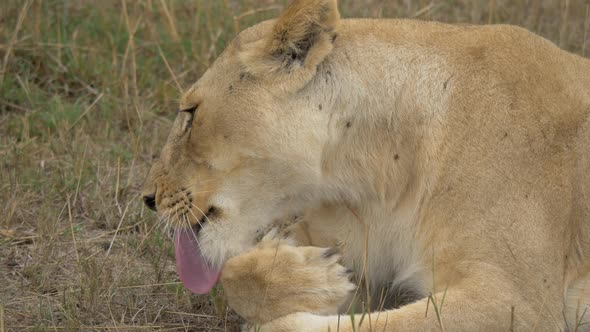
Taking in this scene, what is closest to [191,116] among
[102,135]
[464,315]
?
[464,315]

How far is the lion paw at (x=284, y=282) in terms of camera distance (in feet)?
9.29

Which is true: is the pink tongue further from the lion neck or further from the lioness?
the lion neck

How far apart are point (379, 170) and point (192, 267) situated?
657 millimetres

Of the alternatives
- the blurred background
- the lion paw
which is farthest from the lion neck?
the blurred background

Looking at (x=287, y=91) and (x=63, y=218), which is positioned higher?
(x=287, y=91)

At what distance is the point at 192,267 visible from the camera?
3.12 meters

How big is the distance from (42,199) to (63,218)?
0.13 meters

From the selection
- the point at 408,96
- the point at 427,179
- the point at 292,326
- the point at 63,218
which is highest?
the point at 408,96

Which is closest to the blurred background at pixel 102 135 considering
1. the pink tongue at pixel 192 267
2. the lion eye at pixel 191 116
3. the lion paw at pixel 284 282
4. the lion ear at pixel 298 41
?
the pink tongue at pixel 192 267

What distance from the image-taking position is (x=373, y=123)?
2.95m

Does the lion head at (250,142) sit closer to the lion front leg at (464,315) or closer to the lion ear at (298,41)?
the lion ear at (298,41)

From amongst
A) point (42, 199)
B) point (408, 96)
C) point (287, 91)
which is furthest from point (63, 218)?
point (408, 96)

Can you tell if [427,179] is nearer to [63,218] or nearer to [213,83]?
[213,83]

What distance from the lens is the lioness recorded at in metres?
2.79
